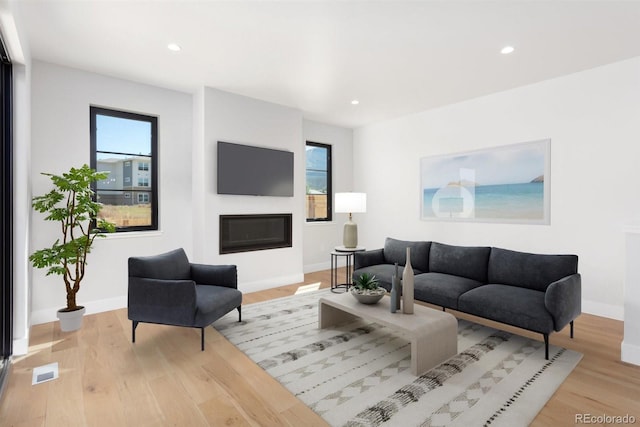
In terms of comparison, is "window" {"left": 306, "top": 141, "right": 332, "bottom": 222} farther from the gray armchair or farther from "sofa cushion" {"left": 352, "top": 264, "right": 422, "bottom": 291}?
the gray armchair

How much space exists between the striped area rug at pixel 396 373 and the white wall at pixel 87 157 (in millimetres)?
1591

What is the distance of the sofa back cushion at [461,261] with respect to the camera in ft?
12.0

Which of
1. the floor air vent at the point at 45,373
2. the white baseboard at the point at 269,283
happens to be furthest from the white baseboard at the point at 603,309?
the floor air vent at the point at 45,373

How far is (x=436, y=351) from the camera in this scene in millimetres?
2461

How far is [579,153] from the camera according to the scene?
3691 mm

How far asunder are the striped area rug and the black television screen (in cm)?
188

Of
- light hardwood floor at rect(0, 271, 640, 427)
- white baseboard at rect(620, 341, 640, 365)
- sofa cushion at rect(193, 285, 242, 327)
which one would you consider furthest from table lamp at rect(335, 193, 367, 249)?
white baseboard at rect(620, 341, 640, 365)

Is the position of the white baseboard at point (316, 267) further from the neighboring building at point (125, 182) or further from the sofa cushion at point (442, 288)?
the neighboring building at point (125, 182)

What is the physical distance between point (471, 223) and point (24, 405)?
16.2 feet

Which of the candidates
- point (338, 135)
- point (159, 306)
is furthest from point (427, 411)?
point (338, 135)

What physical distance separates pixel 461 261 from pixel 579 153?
181 centimetres

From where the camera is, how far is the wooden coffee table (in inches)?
92.0

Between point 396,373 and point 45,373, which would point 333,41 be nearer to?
point 396,373

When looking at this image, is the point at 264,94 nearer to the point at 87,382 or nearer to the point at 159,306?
the point at 159,306
